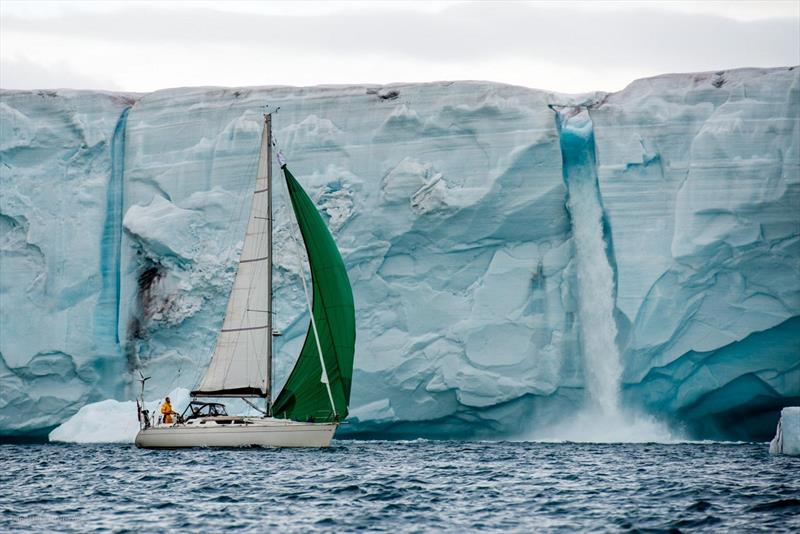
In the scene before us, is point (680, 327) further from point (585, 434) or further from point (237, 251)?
point (237, 251)

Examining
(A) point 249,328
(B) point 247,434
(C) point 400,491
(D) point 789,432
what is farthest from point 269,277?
(D) point 789,432

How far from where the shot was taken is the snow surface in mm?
20953

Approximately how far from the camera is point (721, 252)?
25.3 metres

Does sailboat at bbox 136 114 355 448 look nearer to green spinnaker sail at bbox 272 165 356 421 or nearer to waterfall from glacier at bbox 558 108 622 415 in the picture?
green spinnaker sail at bbox 272 165 356 421

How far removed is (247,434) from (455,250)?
277 inches

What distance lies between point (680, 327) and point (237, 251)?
28.3 feet

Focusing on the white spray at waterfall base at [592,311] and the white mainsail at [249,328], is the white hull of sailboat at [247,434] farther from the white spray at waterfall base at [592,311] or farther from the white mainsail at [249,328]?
the white spray at waterfall base at [592,311]

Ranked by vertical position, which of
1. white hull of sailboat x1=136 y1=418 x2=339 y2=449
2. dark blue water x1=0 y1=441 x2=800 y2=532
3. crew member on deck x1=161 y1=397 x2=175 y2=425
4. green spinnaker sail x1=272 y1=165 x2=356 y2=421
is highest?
green spinnaker sail x1=272 y1=165 x2=356 y2=421

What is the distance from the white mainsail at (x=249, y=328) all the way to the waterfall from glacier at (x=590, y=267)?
6.86 meters

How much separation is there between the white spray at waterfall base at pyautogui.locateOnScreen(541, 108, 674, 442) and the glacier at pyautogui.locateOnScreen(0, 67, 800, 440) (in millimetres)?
50

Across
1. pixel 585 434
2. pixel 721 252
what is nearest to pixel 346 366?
pixel 585 434

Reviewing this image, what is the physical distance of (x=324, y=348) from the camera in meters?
21.9

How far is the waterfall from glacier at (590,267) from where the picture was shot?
26.1m

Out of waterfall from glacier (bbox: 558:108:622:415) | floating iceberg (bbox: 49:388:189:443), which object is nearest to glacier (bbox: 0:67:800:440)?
waterfall from glacier (bbox: 558:108:622:415)
